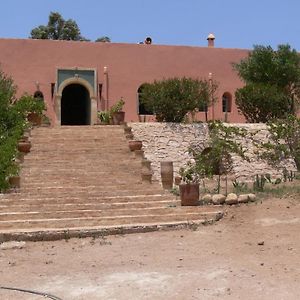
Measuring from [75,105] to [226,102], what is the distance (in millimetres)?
7228

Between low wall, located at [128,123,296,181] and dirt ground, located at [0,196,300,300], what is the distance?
6.70 m

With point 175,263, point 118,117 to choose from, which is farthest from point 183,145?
point 175,263

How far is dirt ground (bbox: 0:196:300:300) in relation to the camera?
5.93m

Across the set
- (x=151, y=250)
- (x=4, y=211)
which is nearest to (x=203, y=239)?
(x=151, y=250)

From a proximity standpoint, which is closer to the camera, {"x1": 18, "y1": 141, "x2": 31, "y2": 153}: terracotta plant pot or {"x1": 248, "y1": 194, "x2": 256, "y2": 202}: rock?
{"x1": 248, "y1": 194, "x2": 256, "y2": 202}: rock

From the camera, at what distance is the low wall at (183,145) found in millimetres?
17172

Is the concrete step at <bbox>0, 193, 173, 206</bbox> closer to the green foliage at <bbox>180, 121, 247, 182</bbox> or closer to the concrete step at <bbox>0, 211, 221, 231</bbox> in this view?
the concrete step at <bbox>0, 211, 221, 231</bbox>

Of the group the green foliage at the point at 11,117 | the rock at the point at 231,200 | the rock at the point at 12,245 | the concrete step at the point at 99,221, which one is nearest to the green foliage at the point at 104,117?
the green foliage at the point at 11,117

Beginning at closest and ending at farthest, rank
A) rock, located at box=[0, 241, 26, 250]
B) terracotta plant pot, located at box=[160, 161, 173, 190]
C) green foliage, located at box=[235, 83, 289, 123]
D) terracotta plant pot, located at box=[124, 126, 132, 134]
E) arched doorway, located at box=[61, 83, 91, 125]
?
rock, located at box=[0, 241, 26, 250] < terracotta plant pot, located at box=[160, 161, 173, 190] < terracotta plant pot, located at box=[124, 126, 132, 134] < green foliage, located at box=[235, 83, 289, 123] < arched doorway, located at box=[61, 83, 91, 125]

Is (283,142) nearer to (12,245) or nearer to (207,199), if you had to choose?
(207,199)

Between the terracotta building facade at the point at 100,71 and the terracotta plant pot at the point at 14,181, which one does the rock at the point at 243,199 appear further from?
the terracotta building facade at the point at 100,71

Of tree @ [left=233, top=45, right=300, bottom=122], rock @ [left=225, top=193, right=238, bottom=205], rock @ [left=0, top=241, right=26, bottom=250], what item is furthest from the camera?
tree @ [left=233, top=45, right=300, bottom=122]

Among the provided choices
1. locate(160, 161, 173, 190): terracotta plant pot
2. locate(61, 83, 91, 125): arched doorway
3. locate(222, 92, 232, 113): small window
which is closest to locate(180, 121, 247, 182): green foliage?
locate(160, 161, 173, 190): terracotta plant pot

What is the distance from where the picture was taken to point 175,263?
7.34m
